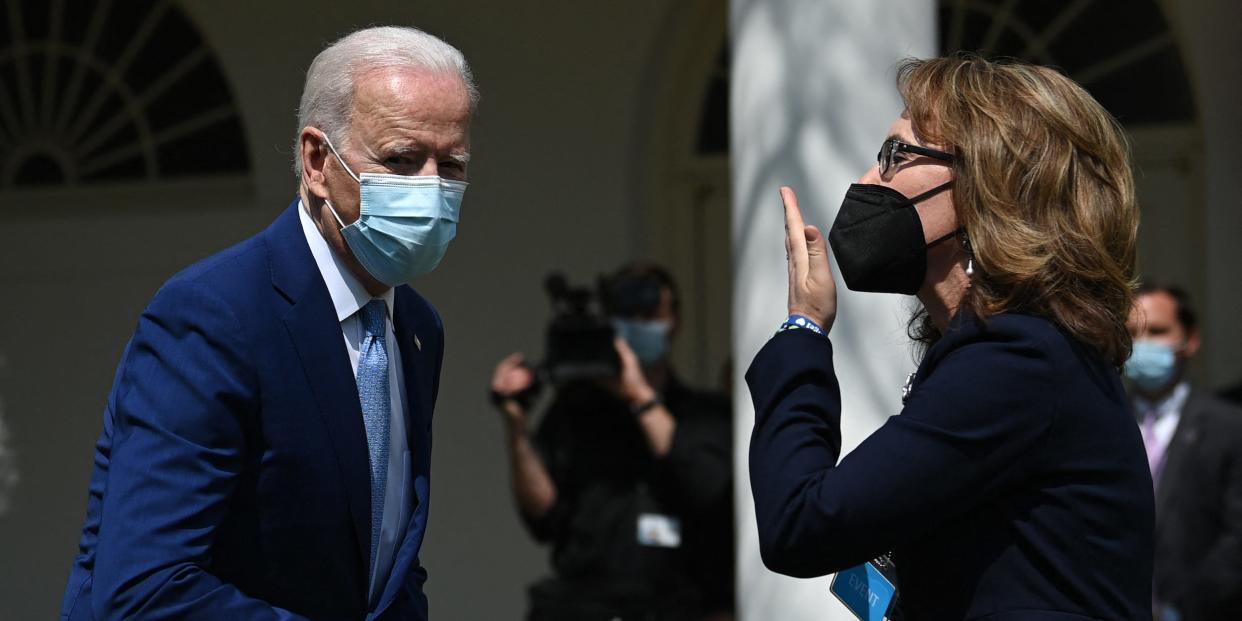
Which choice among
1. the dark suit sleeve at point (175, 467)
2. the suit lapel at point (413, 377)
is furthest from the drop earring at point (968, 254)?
the dark suit sleeve at point (175, 467)

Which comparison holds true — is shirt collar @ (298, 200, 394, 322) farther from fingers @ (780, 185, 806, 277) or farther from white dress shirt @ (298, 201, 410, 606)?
fingers @ (780, 185, 806, 277)

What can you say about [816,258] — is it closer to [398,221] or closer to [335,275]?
[398,221]

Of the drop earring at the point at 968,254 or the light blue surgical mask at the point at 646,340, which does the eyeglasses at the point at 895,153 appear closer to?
the drop earring at the point at 968,254

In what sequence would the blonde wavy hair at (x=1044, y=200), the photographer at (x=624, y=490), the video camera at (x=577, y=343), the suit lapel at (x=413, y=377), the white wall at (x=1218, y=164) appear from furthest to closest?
the white wall at (x=1218, y=164), the video camera at (x=577, y=343), the photographer at (x=624, y=490), the suit lapel at (x=413, y=377), the blonde wavy hair at (x=1044, y=200)

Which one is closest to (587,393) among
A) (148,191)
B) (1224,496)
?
(1224,496)

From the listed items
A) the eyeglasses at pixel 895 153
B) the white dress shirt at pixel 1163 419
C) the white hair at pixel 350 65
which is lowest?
the white dress shirt at pixel 1163 419

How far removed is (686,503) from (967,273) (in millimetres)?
2542

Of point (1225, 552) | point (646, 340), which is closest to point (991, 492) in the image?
point (646, 340)

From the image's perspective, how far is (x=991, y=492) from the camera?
1.93m

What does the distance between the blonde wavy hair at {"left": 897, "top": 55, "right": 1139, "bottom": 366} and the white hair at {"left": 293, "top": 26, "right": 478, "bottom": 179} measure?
29.3 inches

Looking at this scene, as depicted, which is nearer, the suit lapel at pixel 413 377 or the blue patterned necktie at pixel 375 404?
the blue patterned necktie at pixel 375 404

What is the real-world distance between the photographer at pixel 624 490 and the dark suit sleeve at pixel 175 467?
2530mm

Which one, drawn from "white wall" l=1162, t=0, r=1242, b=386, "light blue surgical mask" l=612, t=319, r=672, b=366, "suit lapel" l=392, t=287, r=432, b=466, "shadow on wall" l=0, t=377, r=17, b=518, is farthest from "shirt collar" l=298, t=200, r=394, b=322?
"shadow on wall" l=0, t=377, r=17, b=518

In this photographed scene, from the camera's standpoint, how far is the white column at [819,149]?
3518 millimetres
